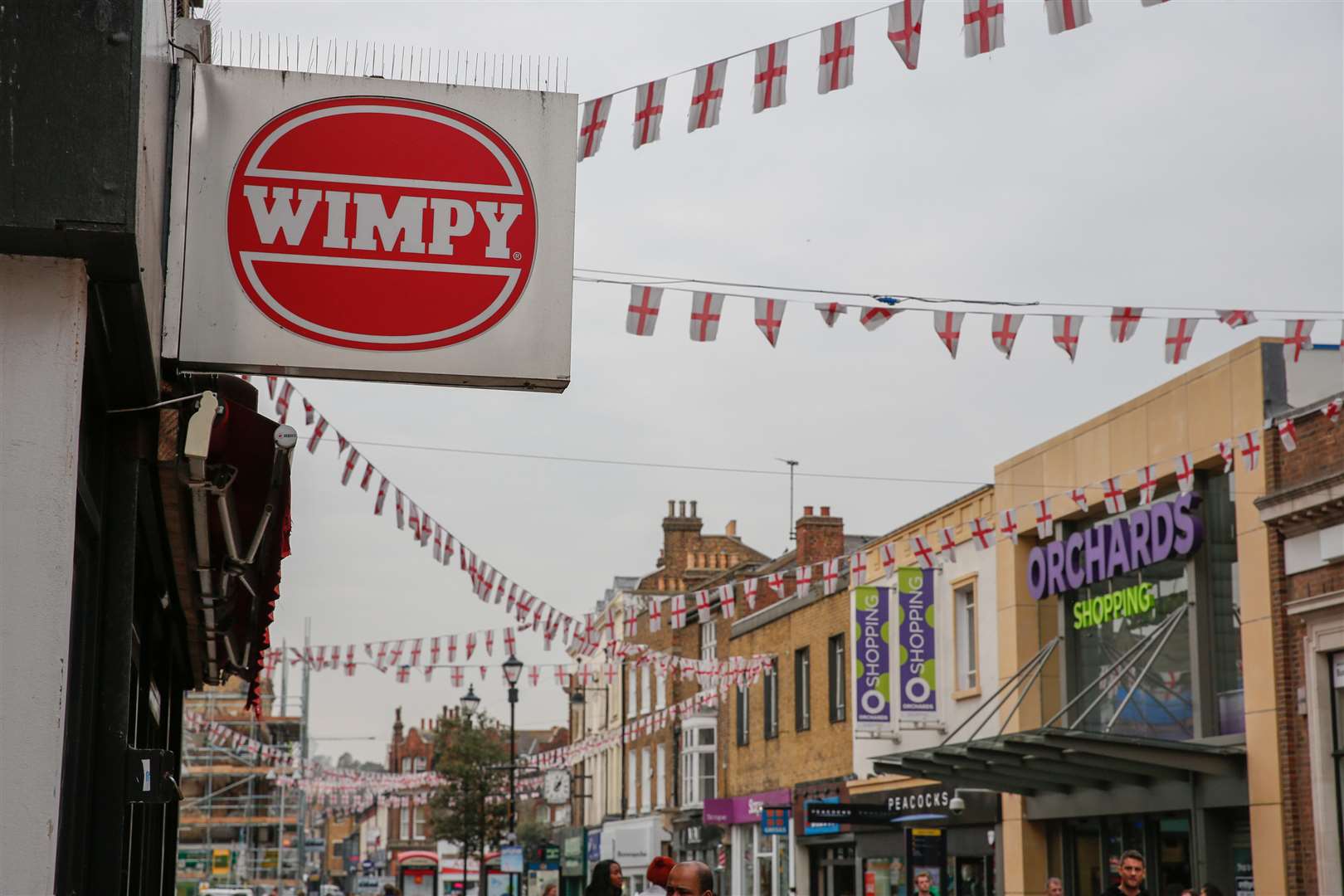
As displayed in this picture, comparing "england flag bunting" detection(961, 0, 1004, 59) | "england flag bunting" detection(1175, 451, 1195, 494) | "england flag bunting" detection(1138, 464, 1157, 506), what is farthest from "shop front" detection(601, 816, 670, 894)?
"england flag bunting" detection(961, 0, 1004, 59)

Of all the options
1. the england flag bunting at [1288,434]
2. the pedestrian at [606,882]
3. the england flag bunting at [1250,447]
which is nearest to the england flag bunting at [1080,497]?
the england flag bunting at [1250,447]

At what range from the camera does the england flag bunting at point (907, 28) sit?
317 inches

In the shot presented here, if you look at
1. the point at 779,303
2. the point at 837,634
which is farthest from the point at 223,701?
the point at 779,303

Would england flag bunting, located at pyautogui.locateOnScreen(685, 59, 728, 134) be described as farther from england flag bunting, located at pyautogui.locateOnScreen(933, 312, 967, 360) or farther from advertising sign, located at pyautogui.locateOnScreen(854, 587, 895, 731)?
advertising sign, located at pyautogui.locateOnScreen(854, 587, 895, 731)

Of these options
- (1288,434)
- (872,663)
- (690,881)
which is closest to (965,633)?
(872,663)

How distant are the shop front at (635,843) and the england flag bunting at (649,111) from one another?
136ft

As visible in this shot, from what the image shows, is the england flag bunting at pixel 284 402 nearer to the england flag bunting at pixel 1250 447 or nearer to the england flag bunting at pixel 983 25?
the england flag bunting at pixel 983 25

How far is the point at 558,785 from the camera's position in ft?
208

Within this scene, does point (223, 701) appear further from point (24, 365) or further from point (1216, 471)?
point (24, 365)

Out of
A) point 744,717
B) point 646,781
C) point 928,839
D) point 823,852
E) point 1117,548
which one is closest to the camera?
point 1117,548

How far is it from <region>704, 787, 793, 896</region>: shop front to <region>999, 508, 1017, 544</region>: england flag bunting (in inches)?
459

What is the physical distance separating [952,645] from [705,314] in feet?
48.6

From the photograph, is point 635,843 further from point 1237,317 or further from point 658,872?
point 658,872

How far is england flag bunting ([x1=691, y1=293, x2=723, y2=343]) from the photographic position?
510 inches
